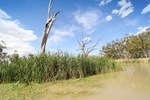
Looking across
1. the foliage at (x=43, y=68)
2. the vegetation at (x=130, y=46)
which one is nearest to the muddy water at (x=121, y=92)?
the foliage at (x=43, y=68)

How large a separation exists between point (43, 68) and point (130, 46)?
104 ft

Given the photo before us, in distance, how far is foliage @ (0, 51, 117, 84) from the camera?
6.05 metres

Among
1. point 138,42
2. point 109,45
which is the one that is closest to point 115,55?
point 109,45

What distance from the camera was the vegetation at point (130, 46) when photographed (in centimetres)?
3283

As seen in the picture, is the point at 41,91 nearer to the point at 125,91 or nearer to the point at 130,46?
the point at 125,91

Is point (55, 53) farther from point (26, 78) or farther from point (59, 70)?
A: point (26, 78)

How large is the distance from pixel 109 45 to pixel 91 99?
127 feet

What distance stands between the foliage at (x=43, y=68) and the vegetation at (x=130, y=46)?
29.5 metres

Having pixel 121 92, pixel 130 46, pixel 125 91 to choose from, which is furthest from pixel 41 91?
pixel 130 46

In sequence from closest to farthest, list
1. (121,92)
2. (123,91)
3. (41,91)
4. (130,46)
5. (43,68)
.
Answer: (121,92) → (123,91) → (41,91) → (43,68) → (130,46)

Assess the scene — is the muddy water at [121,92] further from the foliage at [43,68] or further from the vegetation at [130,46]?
the vegetation at [130,46]

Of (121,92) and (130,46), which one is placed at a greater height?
(130,46)

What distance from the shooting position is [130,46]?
1326 inches

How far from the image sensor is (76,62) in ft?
24.3
